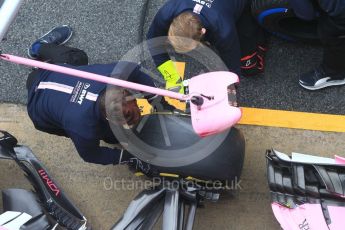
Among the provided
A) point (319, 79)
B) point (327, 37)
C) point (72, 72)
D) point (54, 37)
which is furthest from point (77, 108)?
point (319, 79)

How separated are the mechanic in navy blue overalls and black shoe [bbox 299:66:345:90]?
337 mm

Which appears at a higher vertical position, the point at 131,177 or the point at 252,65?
the point at 252,65

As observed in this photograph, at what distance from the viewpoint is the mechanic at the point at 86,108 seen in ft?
7.50

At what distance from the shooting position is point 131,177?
3008mm

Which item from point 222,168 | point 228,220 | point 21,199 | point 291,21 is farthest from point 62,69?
point 291,21

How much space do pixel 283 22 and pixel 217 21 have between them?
586 millimetres

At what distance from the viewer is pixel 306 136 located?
9.68 ft

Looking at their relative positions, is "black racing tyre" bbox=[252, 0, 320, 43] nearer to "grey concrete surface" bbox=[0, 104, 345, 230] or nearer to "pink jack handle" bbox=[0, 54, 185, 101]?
"grey concrete surface" bbox=[0, 104, 345, 230]

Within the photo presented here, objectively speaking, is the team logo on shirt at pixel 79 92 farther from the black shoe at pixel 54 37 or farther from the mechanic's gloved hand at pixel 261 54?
the mechanic's gloved hand at pixel 261 54

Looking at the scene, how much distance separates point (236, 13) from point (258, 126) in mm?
719

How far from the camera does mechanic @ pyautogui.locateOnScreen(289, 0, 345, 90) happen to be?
2408mm

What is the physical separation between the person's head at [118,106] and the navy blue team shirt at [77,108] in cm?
7

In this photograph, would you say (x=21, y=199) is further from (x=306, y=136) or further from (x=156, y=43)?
(x=306, y=136)

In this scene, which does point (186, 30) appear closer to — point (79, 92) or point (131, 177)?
point (79, 92)
